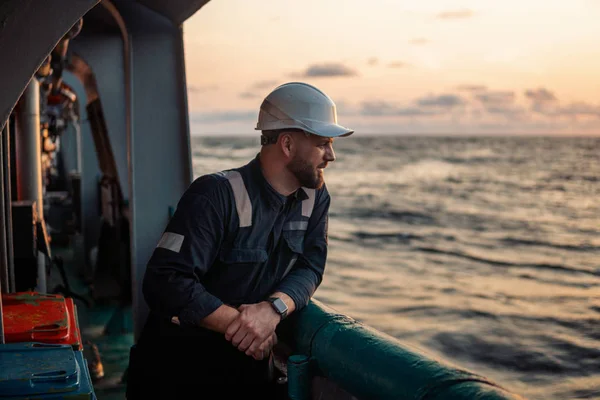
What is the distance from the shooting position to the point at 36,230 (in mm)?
4820

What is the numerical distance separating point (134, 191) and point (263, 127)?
1.81m

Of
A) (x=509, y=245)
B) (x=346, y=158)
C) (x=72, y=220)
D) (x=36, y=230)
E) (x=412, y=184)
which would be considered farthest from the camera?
(x=346, y=158)

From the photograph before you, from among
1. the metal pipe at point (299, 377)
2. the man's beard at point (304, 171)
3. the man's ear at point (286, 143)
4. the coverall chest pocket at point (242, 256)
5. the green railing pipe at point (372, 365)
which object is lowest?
the metal pipe at point (299, 377)

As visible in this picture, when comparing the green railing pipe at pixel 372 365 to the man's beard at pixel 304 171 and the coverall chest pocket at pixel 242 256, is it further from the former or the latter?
the man's beard at pixel 304 171

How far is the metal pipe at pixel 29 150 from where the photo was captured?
222 inches

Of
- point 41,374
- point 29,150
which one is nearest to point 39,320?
point 41,374

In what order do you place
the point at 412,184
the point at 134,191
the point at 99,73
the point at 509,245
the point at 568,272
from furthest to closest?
1. the point at 412,184
2. the point at 509,245
3. the point at 568,272
4. the point at 99,73
5. the point at 134,191

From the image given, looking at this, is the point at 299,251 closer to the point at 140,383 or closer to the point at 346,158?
the point at 140,383

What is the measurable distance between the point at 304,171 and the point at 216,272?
520mm

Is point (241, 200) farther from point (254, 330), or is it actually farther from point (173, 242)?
point (254, 330)

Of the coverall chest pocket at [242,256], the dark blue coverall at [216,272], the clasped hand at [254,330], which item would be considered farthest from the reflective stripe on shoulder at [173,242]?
the clasped hand at [254,330]

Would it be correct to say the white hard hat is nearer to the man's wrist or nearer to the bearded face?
the bearded face

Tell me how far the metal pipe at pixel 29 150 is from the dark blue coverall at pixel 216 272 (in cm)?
347

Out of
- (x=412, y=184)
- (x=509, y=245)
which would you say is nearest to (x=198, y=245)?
(x=509, y=245)
